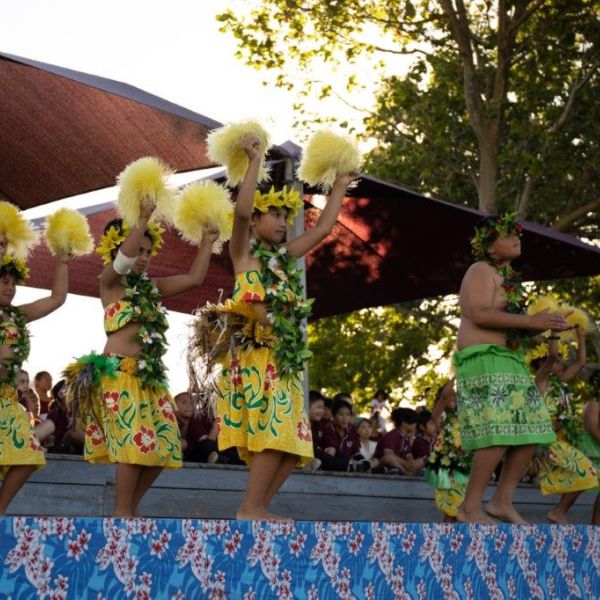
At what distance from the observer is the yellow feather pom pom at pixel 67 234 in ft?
19.1

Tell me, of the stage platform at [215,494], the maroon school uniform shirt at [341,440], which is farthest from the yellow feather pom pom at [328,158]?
the maroon school uniform shirt at [341,440]

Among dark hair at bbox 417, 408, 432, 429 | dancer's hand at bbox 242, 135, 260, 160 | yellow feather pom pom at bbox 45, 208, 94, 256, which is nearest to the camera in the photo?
dancer's hand at bbox 242, 135, 260, 160

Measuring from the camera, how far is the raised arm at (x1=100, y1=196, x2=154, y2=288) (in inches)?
201

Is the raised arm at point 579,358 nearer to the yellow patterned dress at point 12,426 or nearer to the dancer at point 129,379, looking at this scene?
the dancer at point 129,379

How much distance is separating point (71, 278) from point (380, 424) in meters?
5.31

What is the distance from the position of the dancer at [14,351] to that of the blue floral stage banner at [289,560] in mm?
1699

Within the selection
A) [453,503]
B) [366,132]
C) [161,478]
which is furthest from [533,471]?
[366,132]

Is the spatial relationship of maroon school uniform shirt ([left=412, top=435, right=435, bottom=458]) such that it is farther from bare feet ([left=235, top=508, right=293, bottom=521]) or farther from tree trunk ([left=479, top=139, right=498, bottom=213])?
tree trunk ([left=479, top=139, right=498, bottom=213])

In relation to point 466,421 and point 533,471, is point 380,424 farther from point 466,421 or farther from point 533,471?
point 466,421

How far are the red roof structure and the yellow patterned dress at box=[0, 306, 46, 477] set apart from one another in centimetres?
172

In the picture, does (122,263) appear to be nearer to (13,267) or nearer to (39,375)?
(13,267)

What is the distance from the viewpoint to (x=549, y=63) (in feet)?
53.4

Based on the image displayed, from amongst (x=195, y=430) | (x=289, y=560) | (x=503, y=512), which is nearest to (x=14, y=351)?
(x=289, y=560)

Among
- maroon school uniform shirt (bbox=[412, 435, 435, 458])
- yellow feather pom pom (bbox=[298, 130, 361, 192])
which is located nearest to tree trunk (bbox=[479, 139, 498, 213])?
maroon school uniform shirt (bbox=[412, 435, 435, 458])
